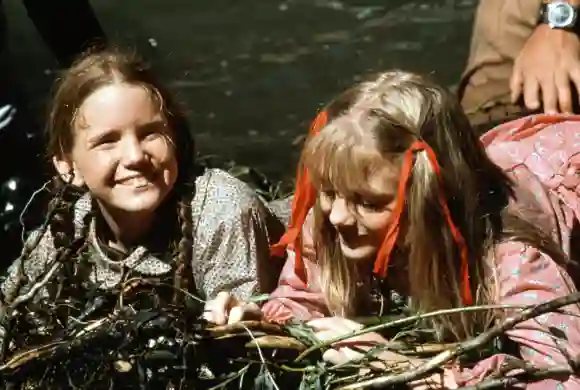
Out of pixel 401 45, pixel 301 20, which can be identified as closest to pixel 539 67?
pixel 401 45

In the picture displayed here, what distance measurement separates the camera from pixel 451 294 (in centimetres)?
157

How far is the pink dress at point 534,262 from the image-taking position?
1.44m

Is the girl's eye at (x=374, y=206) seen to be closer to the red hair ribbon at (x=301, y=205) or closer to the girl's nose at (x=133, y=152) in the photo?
the red hair ribbon at (x=301, y=205)

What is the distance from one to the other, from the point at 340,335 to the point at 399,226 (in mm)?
173

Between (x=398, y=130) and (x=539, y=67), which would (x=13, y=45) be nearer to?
(x=539, y=67)

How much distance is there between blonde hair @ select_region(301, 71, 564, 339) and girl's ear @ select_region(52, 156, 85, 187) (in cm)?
41

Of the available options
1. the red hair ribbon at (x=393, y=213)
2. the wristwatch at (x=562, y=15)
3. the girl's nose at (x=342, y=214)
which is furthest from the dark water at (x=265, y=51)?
the girl's nose at (x=342, y=214)

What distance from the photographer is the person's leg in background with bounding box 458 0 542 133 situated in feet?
6.83

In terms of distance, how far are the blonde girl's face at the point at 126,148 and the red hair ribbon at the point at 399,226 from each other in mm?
399

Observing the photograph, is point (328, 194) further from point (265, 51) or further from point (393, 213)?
point (265, 51)

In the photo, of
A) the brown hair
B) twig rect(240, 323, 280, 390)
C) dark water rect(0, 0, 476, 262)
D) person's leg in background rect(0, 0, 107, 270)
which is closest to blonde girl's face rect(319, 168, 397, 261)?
twig rect(240, 323, 280, 390)

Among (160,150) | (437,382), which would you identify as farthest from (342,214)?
(160,150)

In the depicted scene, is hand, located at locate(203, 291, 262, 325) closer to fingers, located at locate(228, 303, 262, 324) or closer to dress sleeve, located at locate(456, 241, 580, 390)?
fingers, located at locate(228, 303, 262, 324)

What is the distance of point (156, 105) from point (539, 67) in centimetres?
62
